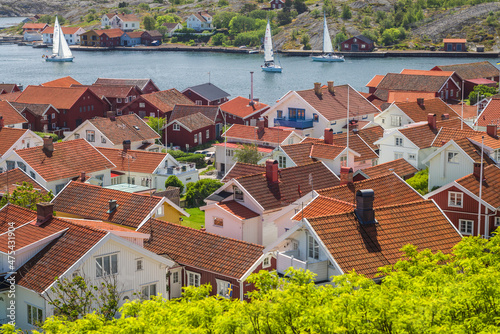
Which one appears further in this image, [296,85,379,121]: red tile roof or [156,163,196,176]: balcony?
[296,85,379,121]: red tile roof

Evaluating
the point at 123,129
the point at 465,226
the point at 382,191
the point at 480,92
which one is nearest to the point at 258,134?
the point at 123,129

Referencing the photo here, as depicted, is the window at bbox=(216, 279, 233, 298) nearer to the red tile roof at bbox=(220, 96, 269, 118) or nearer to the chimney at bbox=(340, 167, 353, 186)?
the chimney at bbox=(340, 167, 353, 186)

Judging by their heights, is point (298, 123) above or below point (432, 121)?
below

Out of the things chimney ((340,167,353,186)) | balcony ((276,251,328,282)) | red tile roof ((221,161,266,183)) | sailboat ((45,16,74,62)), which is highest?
chimney ((340,167,353,186))

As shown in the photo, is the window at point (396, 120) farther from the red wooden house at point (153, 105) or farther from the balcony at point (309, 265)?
the balcony at point (309, 265)

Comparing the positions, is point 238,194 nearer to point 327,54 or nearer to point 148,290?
point 148,290

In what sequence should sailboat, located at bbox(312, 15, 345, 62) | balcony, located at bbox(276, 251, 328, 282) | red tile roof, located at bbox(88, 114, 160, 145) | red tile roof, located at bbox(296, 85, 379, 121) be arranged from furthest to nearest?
sailboat, located at bbox(312, 15, 345, 62)
red tile roof, located at bbox(296, 85, 379, 121)
red tile roof, located at bbox(88, 114, 160, 145)
balcony, located at bbox(276, 251, 328, 282)

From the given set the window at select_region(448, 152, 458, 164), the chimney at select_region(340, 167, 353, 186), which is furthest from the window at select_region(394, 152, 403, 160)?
the chimney at select_region(340, 167, 353, 186)

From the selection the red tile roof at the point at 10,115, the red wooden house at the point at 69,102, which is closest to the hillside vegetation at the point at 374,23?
the red wooden house at the point at 69,102

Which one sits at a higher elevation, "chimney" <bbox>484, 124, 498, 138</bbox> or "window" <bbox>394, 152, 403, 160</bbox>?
"chimney" <bbox>484, 124, 498, 138</bbox>
